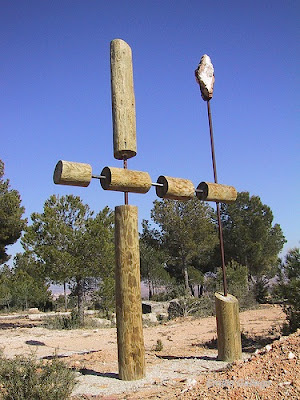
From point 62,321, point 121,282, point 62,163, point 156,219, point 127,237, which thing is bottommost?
point 62,321

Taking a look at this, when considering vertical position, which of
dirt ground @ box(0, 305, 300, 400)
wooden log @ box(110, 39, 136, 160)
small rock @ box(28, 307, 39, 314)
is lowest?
small rock @ box(28, 307, 39, 314)

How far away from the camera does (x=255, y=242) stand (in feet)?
79.0

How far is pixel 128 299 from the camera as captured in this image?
4559 mm

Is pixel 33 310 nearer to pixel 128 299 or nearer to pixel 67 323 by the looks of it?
pixel 67 323

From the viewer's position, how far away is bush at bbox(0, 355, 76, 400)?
322cm

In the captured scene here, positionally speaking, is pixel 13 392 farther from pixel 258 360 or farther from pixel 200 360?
pixel 200 360

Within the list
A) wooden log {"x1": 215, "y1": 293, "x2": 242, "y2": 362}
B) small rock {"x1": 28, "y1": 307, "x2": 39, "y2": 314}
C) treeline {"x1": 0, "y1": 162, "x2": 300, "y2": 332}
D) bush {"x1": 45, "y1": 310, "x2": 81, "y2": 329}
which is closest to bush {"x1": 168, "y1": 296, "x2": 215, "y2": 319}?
treeline {"x1": 0, "y1": 162, "x2": 300, "y2": 332}

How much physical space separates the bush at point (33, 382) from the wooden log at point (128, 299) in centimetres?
95

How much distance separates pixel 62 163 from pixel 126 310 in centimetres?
186

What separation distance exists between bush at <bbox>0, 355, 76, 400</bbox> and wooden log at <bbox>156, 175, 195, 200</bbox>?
2.39 metres

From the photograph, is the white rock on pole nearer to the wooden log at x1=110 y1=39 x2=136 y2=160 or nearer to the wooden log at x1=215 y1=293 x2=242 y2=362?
the wooden log at x1=110 y1=39 x2=136 y2=160

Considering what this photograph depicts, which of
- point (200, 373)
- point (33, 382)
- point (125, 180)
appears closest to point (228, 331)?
point (200, 373)

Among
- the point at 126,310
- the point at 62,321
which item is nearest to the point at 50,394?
the point at 126,310

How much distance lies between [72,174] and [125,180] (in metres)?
0.66
